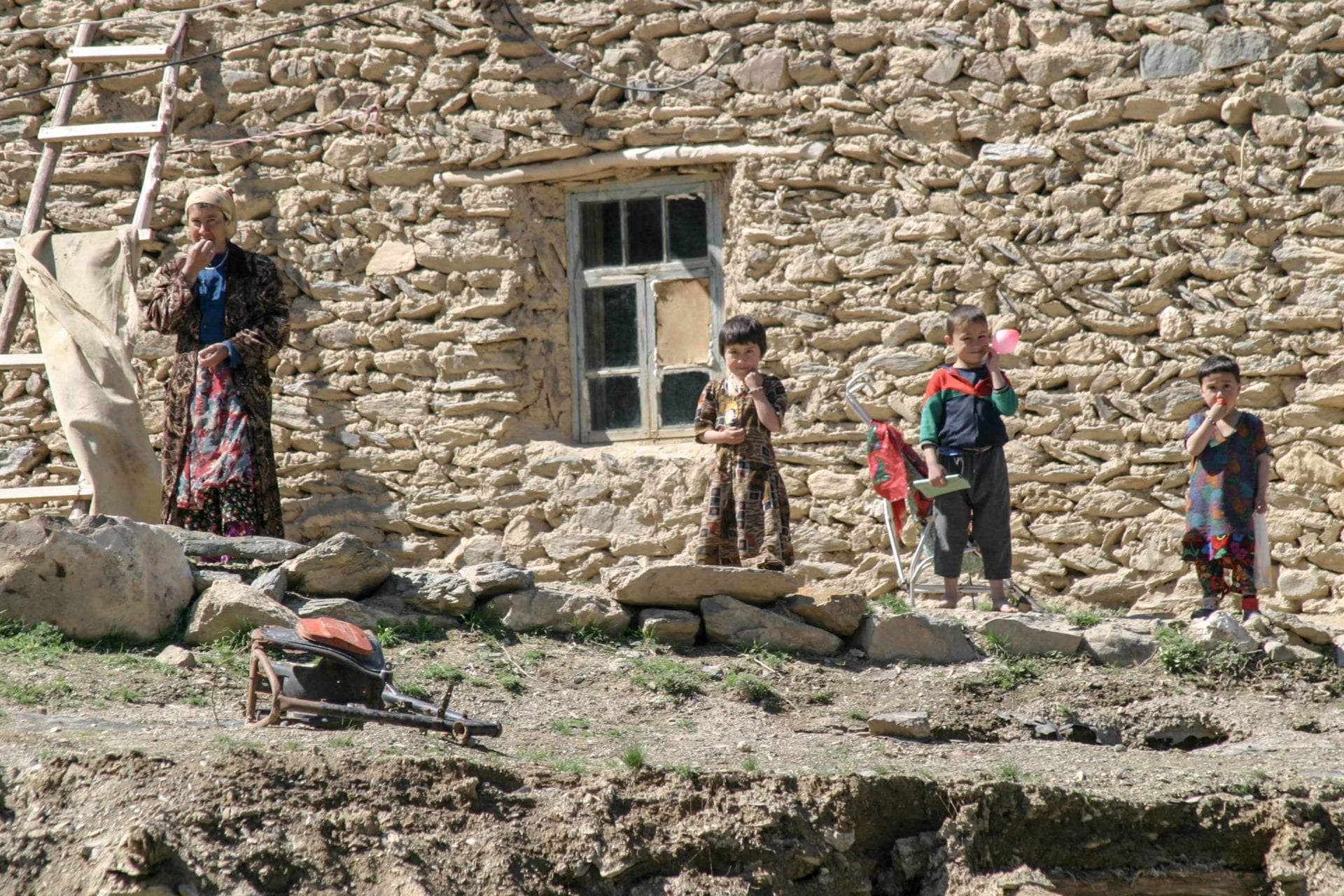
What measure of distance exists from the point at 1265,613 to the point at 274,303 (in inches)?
152

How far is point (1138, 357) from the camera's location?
6332 mm

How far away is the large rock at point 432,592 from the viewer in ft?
16.8

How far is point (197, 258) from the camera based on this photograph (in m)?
5.74

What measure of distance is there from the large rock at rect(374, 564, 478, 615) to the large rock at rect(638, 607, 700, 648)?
608mm

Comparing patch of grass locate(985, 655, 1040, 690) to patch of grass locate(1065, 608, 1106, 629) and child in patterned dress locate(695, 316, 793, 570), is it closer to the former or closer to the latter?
patch of grass locate(1065, 608, 1106, 629)

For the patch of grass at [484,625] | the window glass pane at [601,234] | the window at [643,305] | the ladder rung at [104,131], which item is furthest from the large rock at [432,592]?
the ladder rung at [104,131]

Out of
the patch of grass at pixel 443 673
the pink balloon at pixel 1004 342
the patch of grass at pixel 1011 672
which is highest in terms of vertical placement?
the pink balloon at pixel 1004 342

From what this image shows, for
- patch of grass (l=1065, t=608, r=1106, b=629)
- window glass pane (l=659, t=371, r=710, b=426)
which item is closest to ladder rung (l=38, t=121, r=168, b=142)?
window glass pane (l=659, t=371, r=710, b=426)

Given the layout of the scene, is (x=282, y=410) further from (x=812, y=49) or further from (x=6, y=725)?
(x=6, y=725)

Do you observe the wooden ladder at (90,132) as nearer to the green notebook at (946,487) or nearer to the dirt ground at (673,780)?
the dirt ground at (673,780)

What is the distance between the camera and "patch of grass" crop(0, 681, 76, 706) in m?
3.99

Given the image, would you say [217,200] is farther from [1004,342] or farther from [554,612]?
[1004,342]

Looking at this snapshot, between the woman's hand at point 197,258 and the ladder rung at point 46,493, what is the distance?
76 centimetres

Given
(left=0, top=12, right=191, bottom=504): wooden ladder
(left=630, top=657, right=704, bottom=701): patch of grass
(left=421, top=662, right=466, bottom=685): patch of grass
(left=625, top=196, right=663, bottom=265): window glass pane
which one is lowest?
(left=630, top=657, right=704, bottom=701): patch of grass
